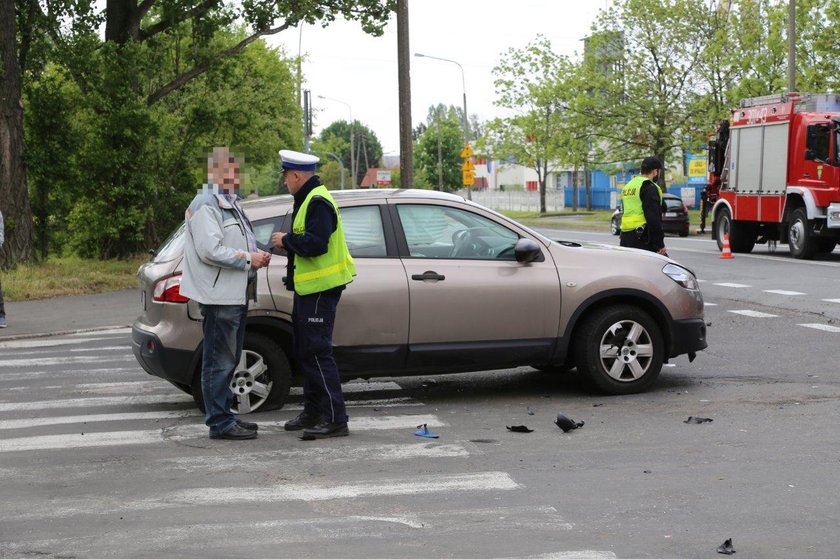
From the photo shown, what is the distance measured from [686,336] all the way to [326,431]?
313 cm

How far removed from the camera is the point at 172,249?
862 centimetres

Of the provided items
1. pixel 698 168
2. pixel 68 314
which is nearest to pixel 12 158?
pixel 68 314

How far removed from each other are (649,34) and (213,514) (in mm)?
48502

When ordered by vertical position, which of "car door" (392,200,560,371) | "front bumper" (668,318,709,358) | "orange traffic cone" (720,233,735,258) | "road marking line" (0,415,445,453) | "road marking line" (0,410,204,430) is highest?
"car door" (392,200,560,371)

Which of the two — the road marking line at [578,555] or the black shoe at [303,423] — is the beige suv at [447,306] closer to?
the black shoe at [303,423]

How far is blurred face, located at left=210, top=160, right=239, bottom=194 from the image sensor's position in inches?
300

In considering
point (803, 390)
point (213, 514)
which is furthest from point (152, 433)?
point (803, 390)

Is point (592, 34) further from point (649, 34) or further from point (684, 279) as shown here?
point (684, 279)

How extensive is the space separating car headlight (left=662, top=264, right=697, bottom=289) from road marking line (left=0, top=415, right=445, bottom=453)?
228cm

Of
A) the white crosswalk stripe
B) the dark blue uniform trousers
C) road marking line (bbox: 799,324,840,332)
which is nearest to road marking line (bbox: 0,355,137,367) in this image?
the white crosswalk stripe

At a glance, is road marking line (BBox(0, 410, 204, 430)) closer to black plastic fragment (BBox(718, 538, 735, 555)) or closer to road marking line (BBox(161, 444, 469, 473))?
road marking line (BBox(161, 444, 469, 473))

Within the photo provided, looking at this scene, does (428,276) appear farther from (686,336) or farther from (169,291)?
(686,336)

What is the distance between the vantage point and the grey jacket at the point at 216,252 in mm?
7473

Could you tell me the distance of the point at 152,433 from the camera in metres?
8.07
